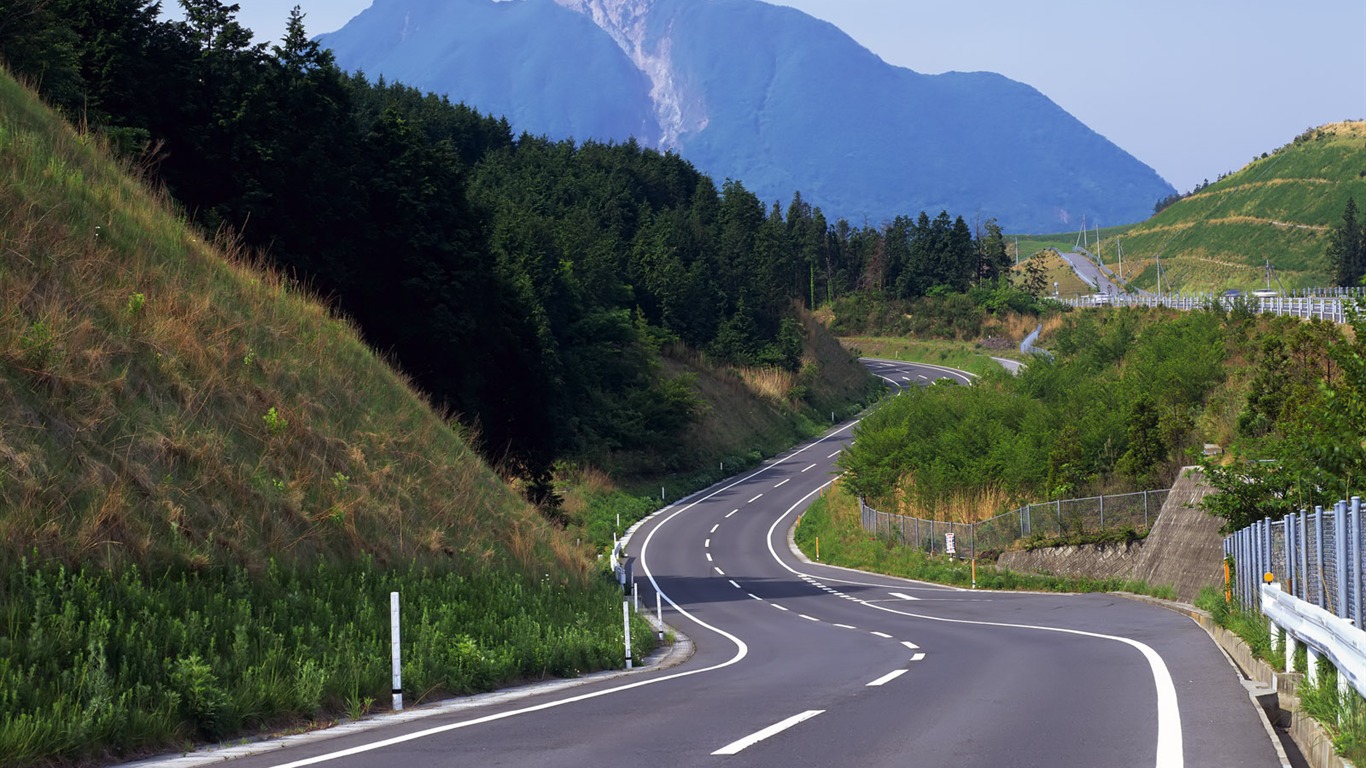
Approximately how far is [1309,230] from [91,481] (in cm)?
15210

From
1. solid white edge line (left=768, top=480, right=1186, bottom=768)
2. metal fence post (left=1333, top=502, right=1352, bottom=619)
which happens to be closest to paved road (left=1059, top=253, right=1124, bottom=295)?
solid white edge line (left=768, top=480, right=1186, bottom=768)

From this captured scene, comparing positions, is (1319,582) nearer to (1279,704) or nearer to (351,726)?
(1279,704)

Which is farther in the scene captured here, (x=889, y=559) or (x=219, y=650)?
(x=889, y=559)

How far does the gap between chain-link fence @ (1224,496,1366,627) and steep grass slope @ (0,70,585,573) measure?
402 inches

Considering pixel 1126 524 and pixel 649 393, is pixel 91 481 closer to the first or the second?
pixel 1126 524

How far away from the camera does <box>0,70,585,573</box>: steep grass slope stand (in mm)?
13180

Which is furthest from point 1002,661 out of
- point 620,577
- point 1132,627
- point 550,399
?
point 550,399

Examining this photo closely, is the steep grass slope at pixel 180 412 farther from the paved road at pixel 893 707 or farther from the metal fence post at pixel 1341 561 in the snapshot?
the metal fence post at pixel 1341 561

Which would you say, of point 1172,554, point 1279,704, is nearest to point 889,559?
point 1172,554

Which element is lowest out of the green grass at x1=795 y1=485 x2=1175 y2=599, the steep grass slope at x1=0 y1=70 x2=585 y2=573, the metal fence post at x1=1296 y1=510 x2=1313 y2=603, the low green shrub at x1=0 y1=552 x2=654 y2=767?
the green grass at x1=795 y1=485 x2=1175 y2=599

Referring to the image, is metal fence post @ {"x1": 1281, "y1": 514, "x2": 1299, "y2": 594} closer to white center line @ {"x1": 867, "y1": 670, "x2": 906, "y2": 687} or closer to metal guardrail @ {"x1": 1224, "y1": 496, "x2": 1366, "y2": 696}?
metal guardrail @ {"x1": 1224, "y1": 496, "x2": 1366, "y2": 696}

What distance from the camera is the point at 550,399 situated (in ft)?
155

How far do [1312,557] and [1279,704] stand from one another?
12.1ft

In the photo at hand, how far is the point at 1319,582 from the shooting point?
12.0 m
